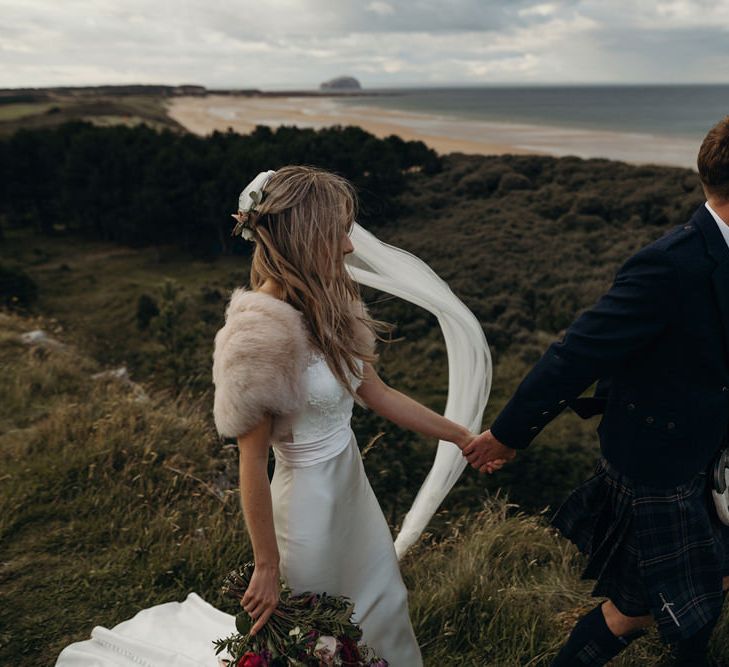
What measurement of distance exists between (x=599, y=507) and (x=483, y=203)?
30.4 m

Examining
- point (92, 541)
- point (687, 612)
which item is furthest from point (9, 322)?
point (687, 612)

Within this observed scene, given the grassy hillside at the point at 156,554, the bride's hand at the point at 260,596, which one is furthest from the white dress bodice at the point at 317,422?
the grassy hillside at the point at 156,554

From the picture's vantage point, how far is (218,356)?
209 cm

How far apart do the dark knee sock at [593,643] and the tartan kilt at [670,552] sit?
128 mm

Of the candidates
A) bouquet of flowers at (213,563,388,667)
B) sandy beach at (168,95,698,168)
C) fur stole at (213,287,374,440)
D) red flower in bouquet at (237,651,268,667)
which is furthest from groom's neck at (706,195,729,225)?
sandy beach at (168,95,698,168)

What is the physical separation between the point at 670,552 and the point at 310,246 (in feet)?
5.50

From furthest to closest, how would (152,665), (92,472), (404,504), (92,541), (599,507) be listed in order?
(404,504)
(92,472)
(92,541)
(152,665)
(599,507)

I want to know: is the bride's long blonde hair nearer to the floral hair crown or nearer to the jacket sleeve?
the floral hair crown

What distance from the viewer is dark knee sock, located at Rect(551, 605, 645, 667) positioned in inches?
95.0

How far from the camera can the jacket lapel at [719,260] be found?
1.99 metres

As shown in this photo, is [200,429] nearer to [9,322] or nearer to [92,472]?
→ [92,472]

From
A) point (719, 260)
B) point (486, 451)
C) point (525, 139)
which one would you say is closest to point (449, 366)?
point (486, 451)

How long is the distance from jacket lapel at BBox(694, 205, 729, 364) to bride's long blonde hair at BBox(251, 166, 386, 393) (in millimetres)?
1190

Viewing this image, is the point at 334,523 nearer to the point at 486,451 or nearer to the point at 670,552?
the point at 486,451
